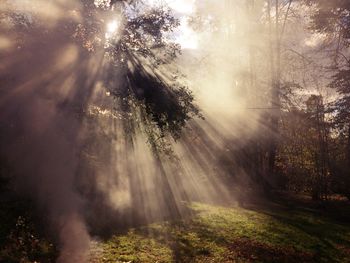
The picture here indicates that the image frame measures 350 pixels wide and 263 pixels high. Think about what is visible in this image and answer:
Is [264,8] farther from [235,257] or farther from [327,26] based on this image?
[235,257]

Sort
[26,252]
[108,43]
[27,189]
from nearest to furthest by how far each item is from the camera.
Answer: [26,252]
[27,189]
[108,43]

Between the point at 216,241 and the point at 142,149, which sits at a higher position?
the point at 142,149

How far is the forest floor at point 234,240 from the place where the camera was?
35.2ft

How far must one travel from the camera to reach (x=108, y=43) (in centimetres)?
1697

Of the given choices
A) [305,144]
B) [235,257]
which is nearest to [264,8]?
[305,144]

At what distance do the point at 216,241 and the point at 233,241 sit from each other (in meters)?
0.59

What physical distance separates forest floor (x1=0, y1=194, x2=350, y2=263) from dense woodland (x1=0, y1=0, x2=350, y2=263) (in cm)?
6

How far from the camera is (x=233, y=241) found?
12539 millimetres

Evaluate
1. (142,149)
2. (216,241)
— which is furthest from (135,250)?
(142,149)

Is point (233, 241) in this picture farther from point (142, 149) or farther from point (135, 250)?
point (142, 149)

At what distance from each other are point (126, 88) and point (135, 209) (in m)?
4.95

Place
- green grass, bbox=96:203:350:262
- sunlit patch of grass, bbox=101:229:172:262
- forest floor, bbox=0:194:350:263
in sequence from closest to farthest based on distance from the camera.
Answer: forest floor, bbox=0:194:350:263
sunlit patch of grass, bbox=101:229:172:262
green grass, bbox=96:203:350:262

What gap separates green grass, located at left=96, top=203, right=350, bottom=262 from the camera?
10.7 meters

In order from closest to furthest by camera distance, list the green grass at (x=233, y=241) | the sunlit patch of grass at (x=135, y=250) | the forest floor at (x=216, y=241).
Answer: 1. the forest floor at (x=216, y=241)
2. the sunlit patch of grass at (x=135, y=250)
3. the green grass at (x=233, y=241)
